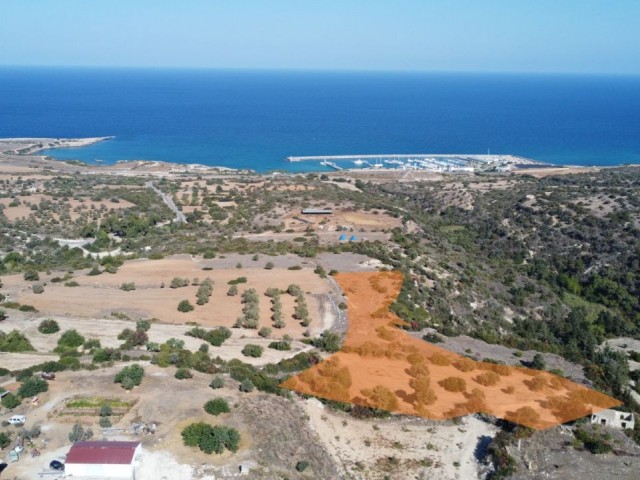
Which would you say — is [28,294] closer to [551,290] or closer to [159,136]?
[551,290]

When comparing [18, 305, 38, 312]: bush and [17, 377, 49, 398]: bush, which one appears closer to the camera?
[17, 377, 49, 398]: bush

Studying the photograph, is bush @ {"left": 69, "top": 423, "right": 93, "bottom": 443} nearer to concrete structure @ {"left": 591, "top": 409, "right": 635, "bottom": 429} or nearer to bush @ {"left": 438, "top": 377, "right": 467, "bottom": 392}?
bush @ {"left": 438, "top": 377, "right": 467, "bottom": 392}

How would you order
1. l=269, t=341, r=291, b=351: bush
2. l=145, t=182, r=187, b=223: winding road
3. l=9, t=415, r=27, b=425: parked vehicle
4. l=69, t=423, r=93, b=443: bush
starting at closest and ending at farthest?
l=69, t=423, r=93, b=443: bush
l=9, t=415, r=27, b=425: parked vehicle
l=269, t=341, r=291, b=351: bush
l=145, t=182, r=187, b=223: winding road

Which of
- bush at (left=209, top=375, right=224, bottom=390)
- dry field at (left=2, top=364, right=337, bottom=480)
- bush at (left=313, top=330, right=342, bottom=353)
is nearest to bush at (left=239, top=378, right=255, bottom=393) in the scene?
dry field at (left=2, top=364, right=337, bottom=480)

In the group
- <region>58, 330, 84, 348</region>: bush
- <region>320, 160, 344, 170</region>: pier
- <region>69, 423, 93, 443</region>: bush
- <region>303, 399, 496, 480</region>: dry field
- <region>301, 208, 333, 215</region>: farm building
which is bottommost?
<region>303, 399, 496, 480</region>: dry field

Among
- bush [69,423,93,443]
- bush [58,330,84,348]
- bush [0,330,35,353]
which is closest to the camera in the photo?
bush [69,423,93,443]

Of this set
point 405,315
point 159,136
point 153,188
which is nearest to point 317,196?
point 153,188

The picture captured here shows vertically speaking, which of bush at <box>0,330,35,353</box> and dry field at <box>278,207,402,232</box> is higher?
dry field at <box>278,207,402,232</box>

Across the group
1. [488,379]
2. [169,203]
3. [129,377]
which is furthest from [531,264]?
[169,203]
